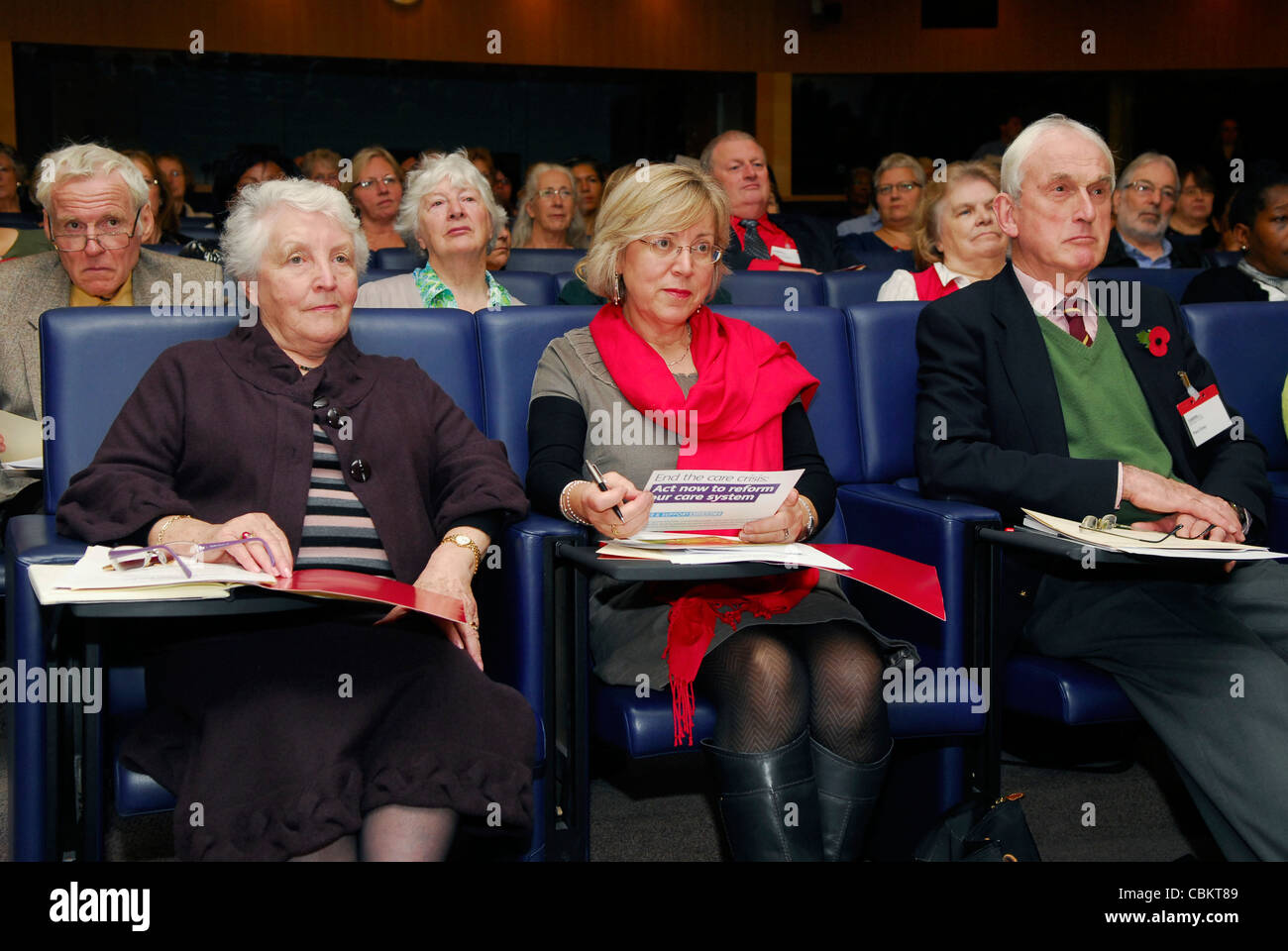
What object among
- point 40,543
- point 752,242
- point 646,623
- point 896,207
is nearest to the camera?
point 40,543

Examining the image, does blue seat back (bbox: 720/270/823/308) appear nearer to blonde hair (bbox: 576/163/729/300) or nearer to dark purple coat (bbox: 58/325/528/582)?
blonde hair (bbox: 576/163/729/300)

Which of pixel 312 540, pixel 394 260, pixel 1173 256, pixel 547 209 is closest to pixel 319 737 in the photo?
pixel 312 540

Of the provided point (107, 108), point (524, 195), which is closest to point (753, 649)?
point (524, 195)

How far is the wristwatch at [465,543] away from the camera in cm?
180

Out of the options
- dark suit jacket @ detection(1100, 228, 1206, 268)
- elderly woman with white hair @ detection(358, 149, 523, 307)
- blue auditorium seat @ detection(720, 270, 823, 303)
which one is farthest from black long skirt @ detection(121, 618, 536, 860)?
dark suit jacket @ detection(1100, 228, 1206, 268)

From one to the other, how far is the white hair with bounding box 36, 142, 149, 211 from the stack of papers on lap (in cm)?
190

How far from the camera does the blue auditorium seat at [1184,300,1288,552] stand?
8.61 feet

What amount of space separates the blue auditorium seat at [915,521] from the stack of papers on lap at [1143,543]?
0.38 feet

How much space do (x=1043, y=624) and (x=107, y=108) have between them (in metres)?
9.16

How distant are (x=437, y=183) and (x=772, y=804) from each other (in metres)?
2.07

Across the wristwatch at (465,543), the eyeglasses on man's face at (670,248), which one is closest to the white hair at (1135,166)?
the eyeglasses on man's face at (670,248)

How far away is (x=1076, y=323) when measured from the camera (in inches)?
89.6

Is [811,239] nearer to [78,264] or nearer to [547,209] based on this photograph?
[547,209]

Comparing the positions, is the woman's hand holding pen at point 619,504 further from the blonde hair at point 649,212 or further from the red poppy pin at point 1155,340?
the red poppy pin at point 1155,340
